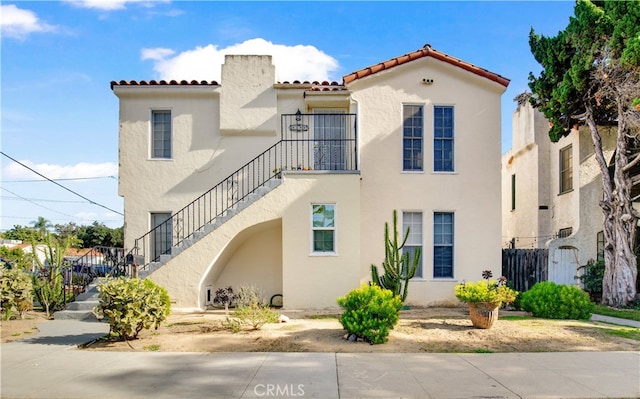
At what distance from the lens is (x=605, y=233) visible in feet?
52.4

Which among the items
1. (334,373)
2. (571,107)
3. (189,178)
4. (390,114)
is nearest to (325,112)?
(390,114)

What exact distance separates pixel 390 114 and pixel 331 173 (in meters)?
2.72

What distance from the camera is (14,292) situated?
470 inches

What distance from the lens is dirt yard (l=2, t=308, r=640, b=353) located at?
930 centimetres

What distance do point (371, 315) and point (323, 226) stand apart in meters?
4.89

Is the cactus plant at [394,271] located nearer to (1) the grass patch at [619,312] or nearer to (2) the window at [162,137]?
(1) the grass patch at [619,312]

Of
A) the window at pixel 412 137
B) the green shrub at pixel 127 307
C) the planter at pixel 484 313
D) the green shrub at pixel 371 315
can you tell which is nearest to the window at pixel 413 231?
the window at pixel 412 137

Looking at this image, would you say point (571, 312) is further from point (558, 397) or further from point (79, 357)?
point (79, 357)

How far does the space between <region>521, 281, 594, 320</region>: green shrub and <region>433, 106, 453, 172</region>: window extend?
14.9 ft

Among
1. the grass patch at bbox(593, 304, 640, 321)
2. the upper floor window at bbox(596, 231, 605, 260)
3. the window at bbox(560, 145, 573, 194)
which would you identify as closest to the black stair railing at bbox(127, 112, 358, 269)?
the grass patch at bbox(593, 304, 640, 321)

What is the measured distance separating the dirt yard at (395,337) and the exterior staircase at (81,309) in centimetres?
55

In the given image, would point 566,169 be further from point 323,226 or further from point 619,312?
point 323,226

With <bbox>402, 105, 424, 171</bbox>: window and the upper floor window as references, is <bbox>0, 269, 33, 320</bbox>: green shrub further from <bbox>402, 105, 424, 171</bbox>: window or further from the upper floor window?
the upper floor window

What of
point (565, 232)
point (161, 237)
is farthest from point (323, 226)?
point (565, 232)
